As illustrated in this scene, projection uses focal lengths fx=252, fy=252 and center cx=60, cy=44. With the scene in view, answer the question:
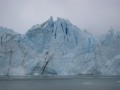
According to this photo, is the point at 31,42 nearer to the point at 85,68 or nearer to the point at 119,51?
the point at 85,68

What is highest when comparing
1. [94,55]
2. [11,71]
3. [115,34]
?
[115,34]

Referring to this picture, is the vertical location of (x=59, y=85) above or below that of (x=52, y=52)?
below

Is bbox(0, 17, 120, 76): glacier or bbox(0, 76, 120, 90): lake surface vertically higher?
bbox(0, 17, 120, 76): glacier

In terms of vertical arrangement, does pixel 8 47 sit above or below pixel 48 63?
above

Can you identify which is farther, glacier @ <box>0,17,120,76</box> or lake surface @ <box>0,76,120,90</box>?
glacier @ <box>0,17,120,76</box>

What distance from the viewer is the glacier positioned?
54156 millimetres

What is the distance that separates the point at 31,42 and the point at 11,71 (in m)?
7.63

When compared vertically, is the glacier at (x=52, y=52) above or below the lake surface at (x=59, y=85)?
above

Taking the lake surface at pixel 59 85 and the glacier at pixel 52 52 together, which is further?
the glacier at pixel 52 52

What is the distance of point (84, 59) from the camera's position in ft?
179

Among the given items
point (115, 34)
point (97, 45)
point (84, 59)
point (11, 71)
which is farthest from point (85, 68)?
point (11, 71)

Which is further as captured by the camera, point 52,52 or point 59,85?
point 52,52

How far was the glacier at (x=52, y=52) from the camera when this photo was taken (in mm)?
54156

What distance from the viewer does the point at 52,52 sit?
55562 millimetres
